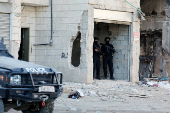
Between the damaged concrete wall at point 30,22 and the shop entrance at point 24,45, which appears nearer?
the damaged concrete wall at point 30,22

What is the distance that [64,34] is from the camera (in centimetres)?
1489

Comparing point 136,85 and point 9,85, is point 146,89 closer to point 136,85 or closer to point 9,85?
point 136,85

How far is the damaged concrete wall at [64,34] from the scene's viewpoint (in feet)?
48.5

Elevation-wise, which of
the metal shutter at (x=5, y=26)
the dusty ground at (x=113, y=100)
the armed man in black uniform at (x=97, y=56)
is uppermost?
the metal shutter at (x=5, y=26)

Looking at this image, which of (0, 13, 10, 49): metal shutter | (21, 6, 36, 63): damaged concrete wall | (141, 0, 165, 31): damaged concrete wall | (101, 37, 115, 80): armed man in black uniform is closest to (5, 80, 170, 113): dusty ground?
(101, 37, 115, 80): armed man in black uniform

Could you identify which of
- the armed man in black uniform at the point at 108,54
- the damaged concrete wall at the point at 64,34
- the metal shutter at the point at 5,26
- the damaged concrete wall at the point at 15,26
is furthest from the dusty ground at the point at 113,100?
the metal shutter at the point at 5,26

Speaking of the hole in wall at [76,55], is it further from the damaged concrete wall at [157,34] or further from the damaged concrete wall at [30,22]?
the damaged concrete wall at [157,34]

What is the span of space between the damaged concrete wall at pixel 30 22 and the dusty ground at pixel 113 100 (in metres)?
2.36

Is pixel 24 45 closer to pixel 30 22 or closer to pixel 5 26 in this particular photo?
pixel 30 22

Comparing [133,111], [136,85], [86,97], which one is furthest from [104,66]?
[133,111]

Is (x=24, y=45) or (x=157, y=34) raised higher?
(x=157, y=34)

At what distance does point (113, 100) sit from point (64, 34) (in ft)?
14.7

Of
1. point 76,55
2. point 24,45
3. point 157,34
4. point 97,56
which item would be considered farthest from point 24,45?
point 157,34

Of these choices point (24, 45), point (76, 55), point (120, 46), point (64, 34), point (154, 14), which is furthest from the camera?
point (154, 14)
